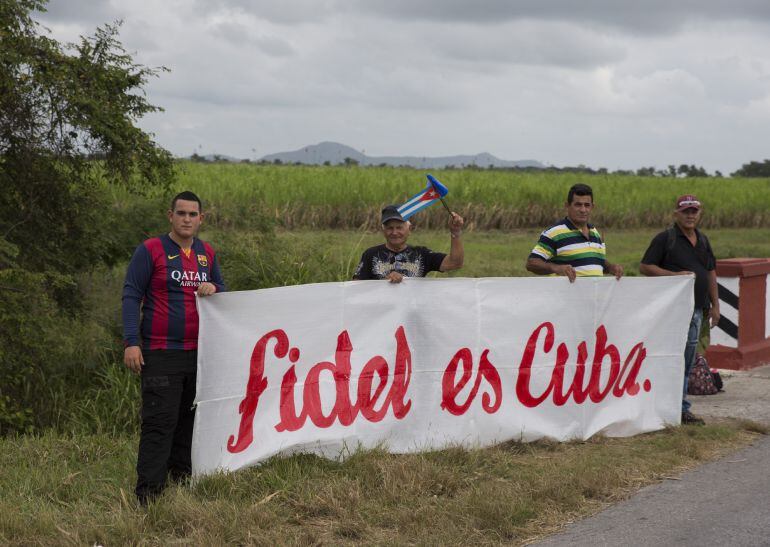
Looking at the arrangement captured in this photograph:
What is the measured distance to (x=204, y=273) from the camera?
5.57 m

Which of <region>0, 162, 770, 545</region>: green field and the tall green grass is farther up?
the tall green grass

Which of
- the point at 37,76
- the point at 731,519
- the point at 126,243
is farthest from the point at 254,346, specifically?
the point at 126,243

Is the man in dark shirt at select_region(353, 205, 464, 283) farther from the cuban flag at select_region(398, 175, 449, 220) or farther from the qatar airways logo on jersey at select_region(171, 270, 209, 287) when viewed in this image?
the qatar airways logo on jersey at select_region(171, 270, 209, 287)

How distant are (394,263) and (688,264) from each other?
9.40 ft

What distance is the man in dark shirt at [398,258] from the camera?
21.8 ft

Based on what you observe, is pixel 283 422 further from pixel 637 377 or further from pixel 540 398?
pixel 637 377

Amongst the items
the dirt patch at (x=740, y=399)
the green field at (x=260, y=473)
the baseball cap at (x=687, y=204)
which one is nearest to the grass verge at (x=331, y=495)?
the green field at (x=260, y=473)

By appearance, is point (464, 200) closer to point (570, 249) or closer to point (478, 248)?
point (478, 248)

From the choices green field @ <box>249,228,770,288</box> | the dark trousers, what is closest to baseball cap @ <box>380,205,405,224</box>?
the dark trousers

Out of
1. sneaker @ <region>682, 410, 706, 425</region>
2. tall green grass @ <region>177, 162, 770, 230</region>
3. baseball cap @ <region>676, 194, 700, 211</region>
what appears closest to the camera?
baseball cap @ <region>676, 194, 700, 211</region>

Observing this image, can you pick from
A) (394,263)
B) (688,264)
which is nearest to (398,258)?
(394,263)

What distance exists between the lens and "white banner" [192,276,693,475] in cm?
597

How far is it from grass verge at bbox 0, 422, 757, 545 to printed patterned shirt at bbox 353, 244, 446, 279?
1.24m

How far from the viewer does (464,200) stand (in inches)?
1183
